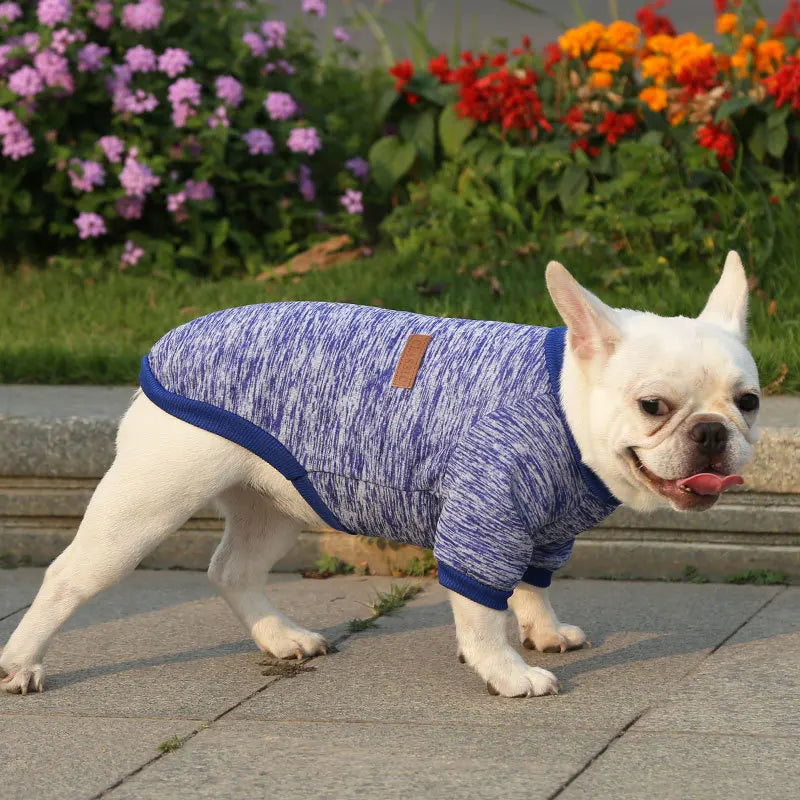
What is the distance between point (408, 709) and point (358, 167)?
20.5 ft

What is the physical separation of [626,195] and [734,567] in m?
3.25

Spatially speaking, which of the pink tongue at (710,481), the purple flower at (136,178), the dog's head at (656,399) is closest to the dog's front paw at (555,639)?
the dog's head at (656,399)

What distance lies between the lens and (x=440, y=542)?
3904 millimetres

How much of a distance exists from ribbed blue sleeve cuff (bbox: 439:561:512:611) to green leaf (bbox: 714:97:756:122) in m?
4.69

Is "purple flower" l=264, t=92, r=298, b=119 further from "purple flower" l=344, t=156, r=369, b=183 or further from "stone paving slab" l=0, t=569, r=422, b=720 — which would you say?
"stone paving slab" l=0, t=569, r=422, b=720

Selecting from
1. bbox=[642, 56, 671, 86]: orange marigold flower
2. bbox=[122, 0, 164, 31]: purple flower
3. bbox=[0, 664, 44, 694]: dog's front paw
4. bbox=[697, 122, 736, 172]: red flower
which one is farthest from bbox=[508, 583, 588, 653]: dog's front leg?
bbox=[122, 0, 164, 31]: purple flower

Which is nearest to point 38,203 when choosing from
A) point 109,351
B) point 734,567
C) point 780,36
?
point 109,351

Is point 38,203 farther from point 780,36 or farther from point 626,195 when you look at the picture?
point 780,36

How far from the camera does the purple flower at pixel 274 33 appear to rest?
9805 mm

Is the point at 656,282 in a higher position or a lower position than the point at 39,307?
higher

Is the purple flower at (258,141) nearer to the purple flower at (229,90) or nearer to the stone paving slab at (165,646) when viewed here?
the purple flower at (229,90)

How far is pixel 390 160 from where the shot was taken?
9.35m

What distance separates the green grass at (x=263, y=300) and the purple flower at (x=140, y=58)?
4.32 feet

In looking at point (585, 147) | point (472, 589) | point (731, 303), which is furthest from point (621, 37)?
point (472, 589)
